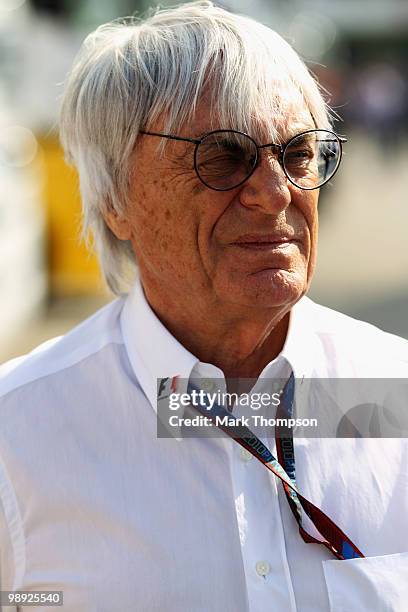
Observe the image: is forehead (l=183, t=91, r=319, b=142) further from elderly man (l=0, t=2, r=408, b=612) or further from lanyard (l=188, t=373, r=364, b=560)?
lanyard (l=188, t=373, r=364, b=560)

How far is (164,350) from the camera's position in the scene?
2.25 metres

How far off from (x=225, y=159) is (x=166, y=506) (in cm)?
82

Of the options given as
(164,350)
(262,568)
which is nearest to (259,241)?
(164,350)

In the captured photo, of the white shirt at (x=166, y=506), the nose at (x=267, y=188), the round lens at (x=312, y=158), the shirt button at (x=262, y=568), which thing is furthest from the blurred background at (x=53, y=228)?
Answer: the shirt button at (x=262, y=568)

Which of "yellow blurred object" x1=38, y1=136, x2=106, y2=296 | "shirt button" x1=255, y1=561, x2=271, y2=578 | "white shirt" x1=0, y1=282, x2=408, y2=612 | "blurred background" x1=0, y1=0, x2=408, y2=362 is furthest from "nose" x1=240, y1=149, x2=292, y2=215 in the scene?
"yellow blurred object" x1=38, y1=136, x2=106, y2=296

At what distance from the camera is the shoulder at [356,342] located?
236cm

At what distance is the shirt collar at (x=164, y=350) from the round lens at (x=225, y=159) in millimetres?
402

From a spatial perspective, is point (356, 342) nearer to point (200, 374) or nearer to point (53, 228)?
point (200, 374)

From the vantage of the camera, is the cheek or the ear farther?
the ear

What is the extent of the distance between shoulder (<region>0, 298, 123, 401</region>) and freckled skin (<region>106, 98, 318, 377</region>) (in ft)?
0.52

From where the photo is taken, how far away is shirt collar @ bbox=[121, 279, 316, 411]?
222 cm

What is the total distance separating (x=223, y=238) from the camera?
2150 mm

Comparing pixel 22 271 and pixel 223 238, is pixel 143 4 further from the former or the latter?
pixel 223 238

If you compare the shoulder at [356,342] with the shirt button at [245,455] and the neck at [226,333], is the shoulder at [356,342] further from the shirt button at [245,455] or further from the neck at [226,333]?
the shirt button at [245,455]
